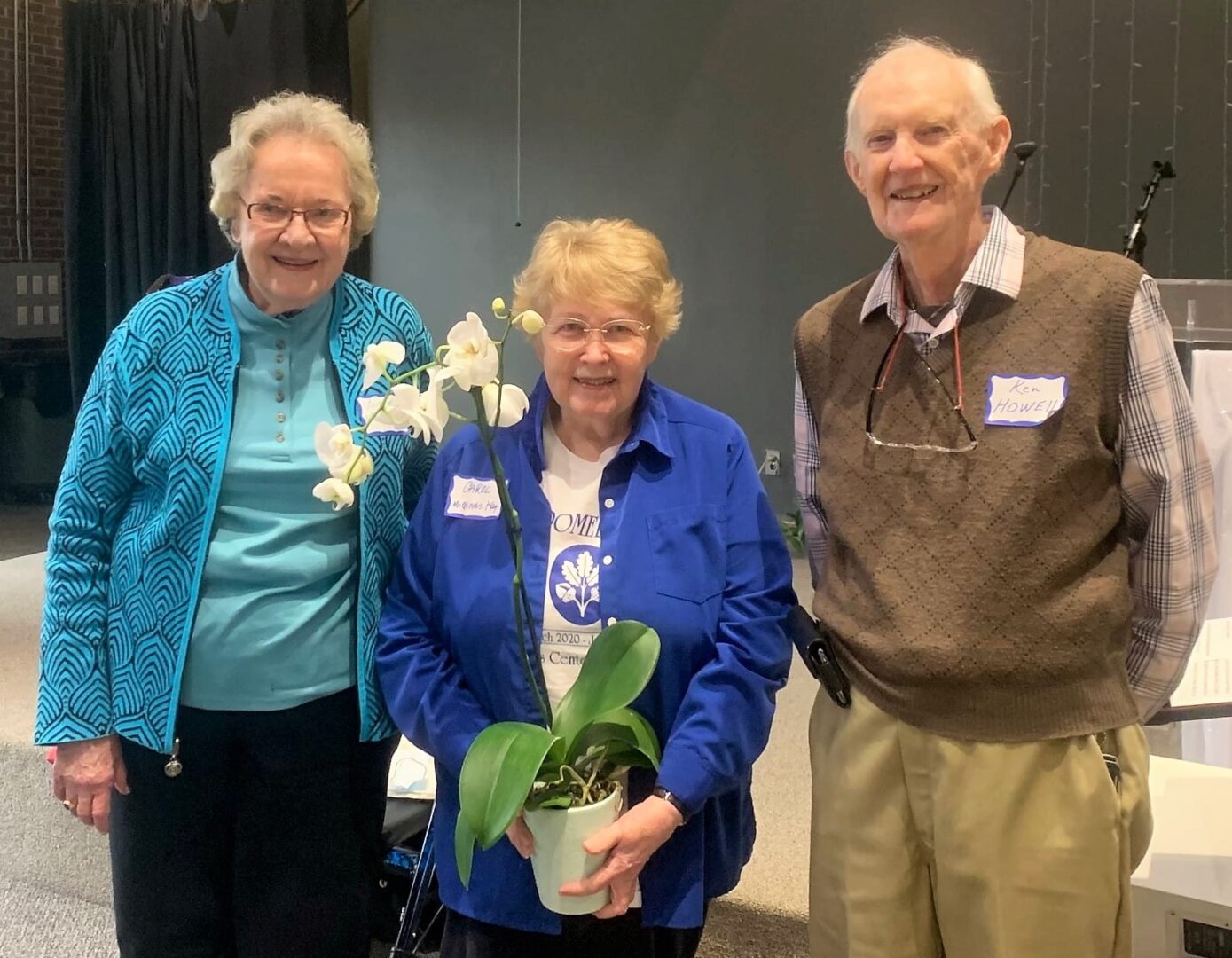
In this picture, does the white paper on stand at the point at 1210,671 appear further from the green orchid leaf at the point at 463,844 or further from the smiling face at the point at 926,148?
the green orchid leaf at the point at 463,844

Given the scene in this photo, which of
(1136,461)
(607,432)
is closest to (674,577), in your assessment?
(607,432)

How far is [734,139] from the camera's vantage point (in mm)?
5113

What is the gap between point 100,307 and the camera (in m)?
5.55

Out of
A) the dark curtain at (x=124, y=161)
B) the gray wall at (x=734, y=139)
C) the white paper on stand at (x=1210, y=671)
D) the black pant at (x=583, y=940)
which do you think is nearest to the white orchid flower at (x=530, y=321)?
the black pant at (x=583, y=940)

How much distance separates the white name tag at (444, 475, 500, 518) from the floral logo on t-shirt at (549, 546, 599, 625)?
0.12m

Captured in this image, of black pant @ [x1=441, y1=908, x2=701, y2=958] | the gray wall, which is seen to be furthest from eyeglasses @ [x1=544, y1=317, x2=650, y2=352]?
the gray wall

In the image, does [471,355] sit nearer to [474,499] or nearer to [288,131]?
[474,499]

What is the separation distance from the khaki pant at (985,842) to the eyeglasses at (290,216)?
0.97 metres

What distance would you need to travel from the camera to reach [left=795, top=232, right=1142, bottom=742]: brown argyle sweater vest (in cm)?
124

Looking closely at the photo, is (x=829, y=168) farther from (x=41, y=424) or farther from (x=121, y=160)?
(x=41, y=424)

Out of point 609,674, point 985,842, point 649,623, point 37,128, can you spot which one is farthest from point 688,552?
point 37,128

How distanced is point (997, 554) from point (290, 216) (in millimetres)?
1035

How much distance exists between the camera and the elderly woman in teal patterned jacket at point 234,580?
1.48m

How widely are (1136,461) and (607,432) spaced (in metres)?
0.66
